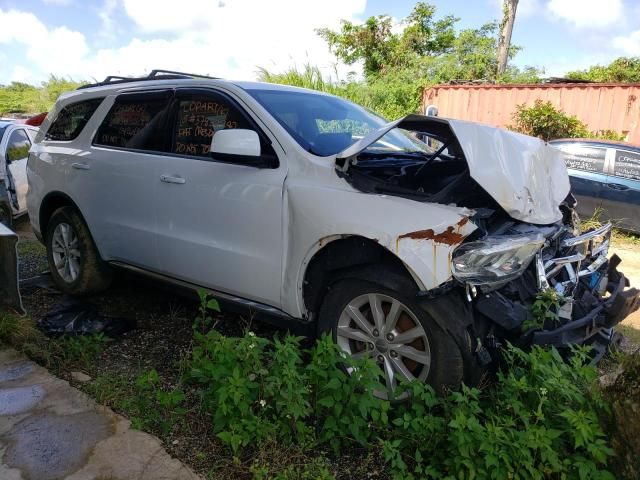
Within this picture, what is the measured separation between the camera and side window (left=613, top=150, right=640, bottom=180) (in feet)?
27.7

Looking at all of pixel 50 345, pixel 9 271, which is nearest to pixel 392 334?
pixel 50 345

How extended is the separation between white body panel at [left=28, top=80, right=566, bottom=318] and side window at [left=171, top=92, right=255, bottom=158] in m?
0.08

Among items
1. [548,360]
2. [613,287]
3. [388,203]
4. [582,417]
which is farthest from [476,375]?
[613,287]

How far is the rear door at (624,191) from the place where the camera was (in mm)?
8344

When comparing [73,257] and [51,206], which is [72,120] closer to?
[51,206]

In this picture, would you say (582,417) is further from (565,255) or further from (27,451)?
(27,451)

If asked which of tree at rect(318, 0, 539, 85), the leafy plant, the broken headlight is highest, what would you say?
tree at rect(318, 0, 539, 85)

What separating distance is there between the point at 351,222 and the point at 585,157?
7.40m

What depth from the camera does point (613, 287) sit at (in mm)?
3430

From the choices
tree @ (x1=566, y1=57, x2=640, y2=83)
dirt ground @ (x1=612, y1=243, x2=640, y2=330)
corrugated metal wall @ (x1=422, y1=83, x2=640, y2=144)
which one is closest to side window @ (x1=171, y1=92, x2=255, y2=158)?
dirt ground @ (x1=612, y1=243, x2=640, y2=330)

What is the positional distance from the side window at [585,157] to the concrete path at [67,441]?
8047 millimetres

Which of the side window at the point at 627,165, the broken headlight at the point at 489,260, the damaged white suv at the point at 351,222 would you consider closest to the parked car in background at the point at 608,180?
the side window at the point at 627,165

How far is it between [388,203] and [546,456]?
135 centimetres

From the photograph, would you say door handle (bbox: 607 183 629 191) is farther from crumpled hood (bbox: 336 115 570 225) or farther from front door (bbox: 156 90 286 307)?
front door (bbox: 156 90 286 307)
